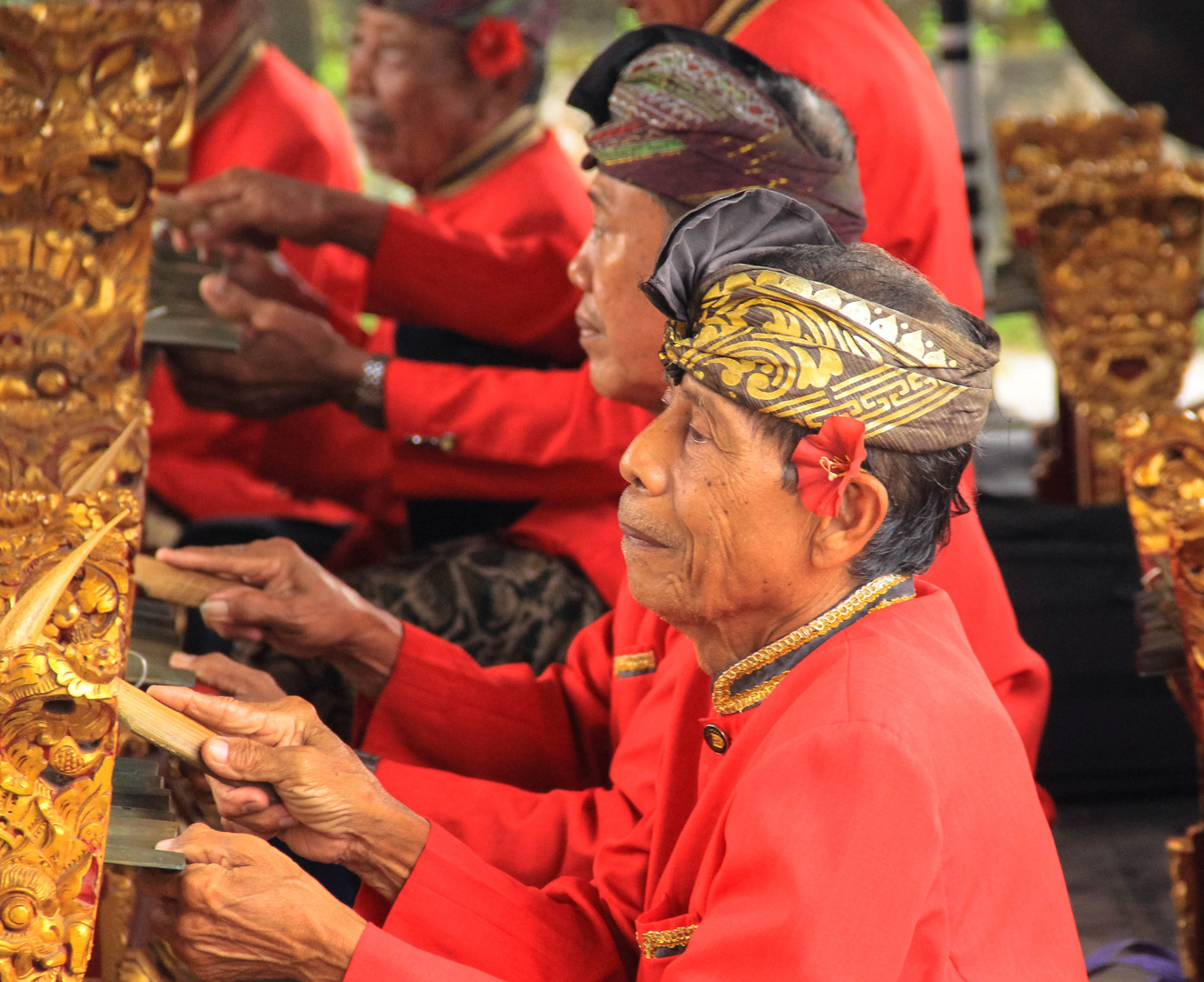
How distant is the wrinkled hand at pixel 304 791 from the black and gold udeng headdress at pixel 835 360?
1.82ft

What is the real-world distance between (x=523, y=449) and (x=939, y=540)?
1.30 m

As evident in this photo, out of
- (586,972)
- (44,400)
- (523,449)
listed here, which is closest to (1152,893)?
(523,449)

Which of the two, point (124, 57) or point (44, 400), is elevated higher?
point (124, 57)

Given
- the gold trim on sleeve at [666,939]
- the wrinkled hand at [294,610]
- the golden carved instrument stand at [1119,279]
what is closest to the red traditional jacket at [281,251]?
the wrinkled hand at [294,610]

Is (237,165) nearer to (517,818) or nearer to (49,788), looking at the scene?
(517,818)

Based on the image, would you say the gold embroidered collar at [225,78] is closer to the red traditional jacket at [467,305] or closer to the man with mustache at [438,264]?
the man with mustache at [438,264]

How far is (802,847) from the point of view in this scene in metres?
1.19

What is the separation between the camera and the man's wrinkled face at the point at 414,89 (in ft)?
10.3

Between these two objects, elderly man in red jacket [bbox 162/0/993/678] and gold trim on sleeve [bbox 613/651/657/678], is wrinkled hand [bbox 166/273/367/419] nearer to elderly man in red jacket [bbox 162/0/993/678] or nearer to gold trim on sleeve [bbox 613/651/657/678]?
elderly man in red jacket [bbox 162/0/993/678]

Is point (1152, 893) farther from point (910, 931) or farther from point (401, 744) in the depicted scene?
point (910, 931)

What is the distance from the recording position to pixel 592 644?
221cm

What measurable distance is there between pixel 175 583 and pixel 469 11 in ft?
5.14

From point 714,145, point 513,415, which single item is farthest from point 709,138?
point 513,415

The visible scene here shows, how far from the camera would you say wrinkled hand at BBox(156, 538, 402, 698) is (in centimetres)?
203
